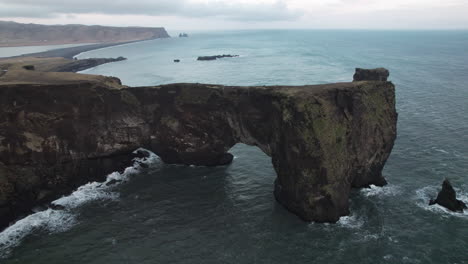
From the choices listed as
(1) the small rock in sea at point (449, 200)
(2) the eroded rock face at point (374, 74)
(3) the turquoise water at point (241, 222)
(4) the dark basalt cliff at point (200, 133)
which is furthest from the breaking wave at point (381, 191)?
(2) the eroded rock face at point (374, 74)

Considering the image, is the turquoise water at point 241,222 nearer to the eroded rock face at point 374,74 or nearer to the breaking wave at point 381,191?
the breaking wave at point 381,191

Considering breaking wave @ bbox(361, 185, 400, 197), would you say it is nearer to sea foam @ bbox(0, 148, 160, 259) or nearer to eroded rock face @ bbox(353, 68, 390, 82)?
→ eroded rock face @ bbox(353, 68, 390, 82)

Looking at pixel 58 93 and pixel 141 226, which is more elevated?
pixel 58 93

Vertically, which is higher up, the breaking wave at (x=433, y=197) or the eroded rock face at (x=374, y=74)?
the eroded rock face at (x=374, y=74)

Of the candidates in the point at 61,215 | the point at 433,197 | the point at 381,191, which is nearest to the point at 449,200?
the point at 433,197

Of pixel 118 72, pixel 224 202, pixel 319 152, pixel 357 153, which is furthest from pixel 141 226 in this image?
pixel 118 72

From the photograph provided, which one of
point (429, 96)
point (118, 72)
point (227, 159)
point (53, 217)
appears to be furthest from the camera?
point (118, 72)

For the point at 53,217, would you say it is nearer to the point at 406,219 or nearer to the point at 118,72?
the point at 406,219
